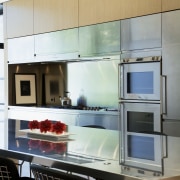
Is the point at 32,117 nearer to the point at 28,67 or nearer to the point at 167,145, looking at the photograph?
the point at 28,67

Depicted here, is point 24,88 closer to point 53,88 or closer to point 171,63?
point 53,88

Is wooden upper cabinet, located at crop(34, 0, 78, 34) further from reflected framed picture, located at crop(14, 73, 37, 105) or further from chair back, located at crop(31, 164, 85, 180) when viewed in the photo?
chair back, located at crop(31, 164, 85, 180)

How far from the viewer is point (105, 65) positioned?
216 inches

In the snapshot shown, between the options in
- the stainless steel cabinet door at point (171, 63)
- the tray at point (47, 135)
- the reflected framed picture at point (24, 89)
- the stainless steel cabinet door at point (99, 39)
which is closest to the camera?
the tray at point (47, 135)

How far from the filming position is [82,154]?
2.07m

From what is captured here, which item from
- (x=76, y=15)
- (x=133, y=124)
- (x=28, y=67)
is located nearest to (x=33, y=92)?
(x=28, y=67)

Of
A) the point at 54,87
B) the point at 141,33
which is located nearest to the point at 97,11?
the point at 141,33

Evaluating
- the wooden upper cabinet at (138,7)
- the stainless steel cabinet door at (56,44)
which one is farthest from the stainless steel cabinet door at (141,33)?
the stainless steel cabinet door at (56,44)

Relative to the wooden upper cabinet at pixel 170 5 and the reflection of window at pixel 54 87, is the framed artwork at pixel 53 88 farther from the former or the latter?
the wooden upper cabinet at pixel 170 5

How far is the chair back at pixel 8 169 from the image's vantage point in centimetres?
212

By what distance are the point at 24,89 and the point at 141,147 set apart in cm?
446

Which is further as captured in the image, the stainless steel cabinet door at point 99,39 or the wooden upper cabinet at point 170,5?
the stainless steel cabinet door at point 99,39

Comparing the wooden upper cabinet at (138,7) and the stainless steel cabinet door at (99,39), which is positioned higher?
the wooden upper cabinet at (138,7)

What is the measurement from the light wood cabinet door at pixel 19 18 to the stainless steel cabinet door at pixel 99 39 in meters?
1.28
